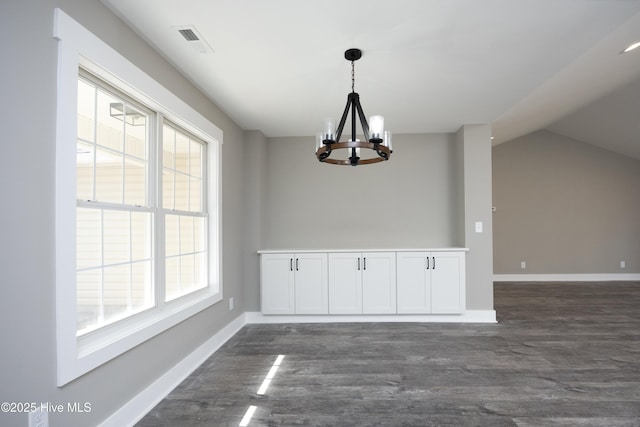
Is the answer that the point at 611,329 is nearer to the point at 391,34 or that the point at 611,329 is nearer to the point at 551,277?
the point at 551,277

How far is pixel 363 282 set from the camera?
4352 mm

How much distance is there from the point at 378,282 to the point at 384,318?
0.50 metres

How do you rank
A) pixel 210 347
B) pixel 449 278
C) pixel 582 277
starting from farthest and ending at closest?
1. pixel 582 277
2. pixel 449 278
3. pixel 210 347

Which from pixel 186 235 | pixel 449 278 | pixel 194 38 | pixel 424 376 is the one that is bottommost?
pixel 424 376

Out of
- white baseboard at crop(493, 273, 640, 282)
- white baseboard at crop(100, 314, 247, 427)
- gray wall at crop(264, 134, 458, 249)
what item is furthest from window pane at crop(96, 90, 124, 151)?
white baseboard at crop(493, 273, 640, 282)

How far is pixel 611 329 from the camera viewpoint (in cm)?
400

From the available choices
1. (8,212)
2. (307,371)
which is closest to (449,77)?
(307,371)

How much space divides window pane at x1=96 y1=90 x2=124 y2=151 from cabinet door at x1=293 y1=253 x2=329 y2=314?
8.53 feet

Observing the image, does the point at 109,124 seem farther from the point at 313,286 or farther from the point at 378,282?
the point at 378,282

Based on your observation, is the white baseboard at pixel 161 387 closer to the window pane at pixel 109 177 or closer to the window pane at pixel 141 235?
the window pane at pixel 141 235

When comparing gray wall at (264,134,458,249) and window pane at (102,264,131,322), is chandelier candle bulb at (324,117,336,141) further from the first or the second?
gray wall at (264,134,458,249)

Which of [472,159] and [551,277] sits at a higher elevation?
[472,159]

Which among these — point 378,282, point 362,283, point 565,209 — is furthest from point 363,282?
point 565,209

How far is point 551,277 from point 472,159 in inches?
181
